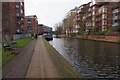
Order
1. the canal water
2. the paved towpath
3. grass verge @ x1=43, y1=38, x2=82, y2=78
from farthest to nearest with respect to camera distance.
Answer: the canal water
grass verge @ x1=43, y1=38, x2=82, y2=78
the paved towpath

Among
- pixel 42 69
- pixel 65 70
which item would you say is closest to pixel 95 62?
pixel 65 70

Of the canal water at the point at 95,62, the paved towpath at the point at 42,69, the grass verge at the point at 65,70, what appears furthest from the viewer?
the canal water at the point at 95,62

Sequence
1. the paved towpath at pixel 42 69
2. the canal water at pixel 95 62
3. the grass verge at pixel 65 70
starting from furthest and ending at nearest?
the canal water at pixel 95 62, the grass verge at pixel 65 70, the paved towpath at pixel 42 69

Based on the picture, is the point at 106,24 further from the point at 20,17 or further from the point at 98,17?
the point at 20,17

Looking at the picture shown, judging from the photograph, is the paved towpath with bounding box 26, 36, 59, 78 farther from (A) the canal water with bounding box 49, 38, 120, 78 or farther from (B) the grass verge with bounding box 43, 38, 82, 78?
(A) the canal water with bounding box 49, 38, 120, 78

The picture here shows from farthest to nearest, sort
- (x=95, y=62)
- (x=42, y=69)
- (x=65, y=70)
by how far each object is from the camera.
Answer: (x=95, y=62)
(x=42, y=69)
(x=65, y=70)

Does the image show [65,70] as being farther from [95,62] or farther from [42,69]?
[95,62]

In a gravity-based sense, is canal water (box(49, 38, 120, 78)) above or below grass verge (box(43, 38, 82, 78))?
below

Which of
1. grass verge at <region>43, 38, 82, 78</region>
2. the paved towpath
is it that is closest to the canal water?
grass verge at <region>43, 38, 82, 78</region>

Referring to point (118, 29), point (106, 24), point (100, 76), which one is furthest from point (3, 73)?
point (106, 24)

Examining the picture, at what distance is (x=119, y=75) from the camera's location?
728 inches

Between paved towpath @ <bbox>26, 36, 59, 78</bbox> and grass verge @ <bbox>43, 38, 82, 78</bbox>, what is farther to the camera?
grass verge @ <bbox>43, 38, 82, 78</bbox>

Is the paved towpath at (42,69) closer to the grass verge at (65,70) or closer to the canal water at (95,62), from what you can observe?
the grass verge at (65,70)

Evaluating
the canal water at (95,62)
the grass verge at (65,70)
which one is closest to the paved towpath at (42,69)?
the grass verge at (65,70)
